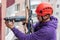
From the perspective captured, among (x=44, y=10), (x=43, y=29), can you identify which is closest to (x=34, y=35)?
(x=43, y=29)

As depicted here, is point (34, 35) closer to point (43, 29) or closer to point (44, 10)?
point (43, 29)

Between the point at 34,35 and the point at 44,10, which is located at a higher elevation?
the point at 44,10

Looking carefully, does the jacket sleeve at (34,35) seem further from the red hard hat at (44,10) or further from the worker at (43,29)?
the red hard hat at (44,10)

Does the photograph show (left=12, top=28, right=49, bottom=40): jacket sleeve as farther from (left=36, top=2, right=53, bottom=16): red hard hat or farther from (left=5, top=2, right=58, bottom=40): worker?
(left=36, top=2, right=53, bottom=16): red hard hat

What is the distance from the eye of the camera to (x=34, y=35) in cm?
161

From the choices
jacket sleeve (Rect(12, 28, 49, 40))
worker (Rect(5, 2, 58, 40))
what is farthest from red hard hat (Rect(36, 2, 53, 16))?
jacket sleeve (Rect(12, 28, 49, 40))

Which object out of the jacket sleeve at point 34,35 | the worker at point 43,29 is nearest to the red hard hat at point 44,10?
the worker at point 43,29

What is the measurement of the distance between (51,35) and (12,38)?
3.89 feet

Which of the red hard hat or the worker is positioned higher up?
the red hard hat

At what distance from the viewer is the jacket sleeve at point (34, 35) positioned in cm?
159

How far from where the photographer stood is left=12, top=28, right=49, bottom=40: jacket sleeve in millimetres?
1594

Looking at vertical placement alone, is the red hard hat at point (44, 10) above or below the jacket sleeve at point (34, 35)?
above

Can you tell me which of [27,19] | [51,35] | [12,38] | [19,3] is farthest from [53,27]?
[19,3]

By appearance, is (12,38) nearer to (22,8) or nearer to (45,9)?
(22,8)
